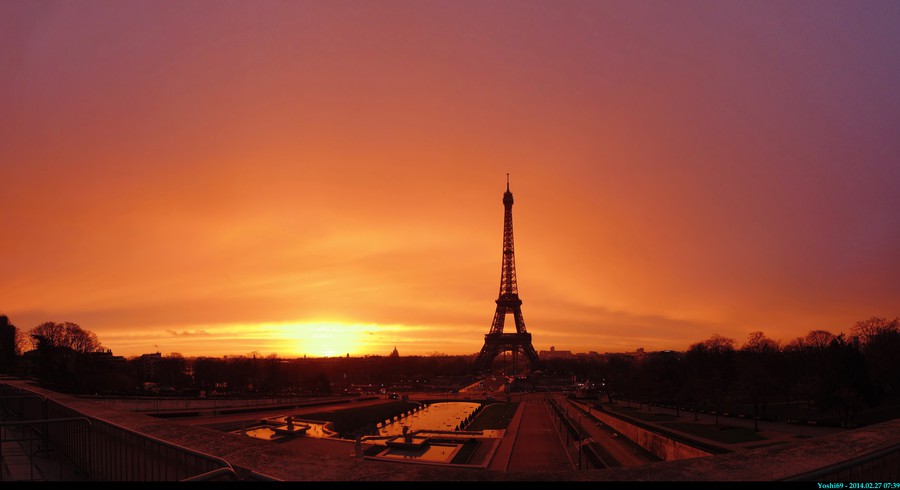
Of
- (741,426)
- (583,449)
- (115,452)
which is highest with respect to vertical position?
(115,452)

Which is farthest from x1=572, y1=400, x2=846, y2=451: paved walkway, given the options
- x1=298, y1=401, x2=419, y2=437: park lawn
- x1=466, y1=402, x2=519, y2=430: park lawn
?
x1=298, y1=401, x2=419, y2=437: park lawn

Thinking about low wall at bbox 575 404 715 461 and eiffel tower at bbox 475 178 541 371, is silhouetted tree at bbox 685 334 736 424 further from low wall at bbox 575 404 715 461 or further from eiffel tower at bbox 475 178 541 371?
eiffel tower at bbox 475 178 541 371

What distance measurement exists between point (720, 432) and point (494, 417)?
27125mm

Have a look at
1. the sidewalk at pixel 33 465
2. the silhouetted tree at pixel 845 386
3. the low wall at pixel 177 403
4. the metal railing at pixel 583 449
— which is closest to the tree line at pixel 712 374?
the silhouetted tree at pixel 845 386

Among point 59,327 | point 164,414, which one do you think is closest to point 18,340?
point 59,327

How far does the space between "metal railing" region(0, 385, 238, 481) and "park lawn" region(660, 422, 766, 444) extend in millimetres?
36495

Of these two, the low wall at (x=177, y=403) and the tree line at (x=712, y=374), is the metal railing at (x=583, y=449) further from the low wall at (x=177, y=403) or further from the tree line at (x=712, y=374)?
the low wall at (x=177, y=403)

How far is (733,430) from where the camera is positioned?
129 ft

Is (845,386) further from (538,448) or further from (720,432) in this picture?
(538,448)

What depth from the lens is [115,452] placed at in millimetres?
7266

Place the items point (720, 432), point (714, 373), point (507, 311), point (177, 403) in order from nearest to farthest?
point (720, 432) < point (177, 403) < point (714, 373) < point (507, 311)

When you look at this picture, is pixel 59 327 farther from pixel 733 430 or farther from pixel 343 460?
pixel 343 460

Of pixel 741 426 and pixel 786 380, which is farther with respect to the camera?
pixel 786 380

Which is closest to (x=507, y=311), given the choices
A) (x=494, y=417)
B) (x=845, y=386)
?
(x=494, y=417)
